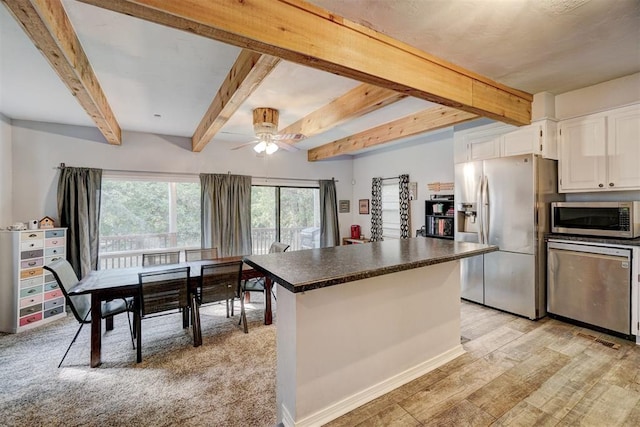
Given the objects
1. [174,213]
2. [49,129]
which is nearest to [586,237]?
[174,213]

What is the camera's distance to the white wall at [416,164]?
15.5ft

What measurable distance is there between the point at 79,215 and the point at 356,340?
173 inches

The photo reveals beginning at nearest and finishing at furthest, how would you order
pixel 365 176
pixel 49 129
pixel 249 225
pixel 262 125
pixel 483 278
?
1. pixel 262 125
2. pixel 483 278
3. pixel 49 129
4. pixel 249 225
5. pixel 365 176

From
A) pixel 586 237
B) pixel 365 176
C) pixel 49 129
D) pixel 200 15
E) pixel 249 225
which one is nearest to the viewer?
pixel 200 15

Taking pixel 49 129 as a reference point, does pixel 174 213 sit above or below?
below

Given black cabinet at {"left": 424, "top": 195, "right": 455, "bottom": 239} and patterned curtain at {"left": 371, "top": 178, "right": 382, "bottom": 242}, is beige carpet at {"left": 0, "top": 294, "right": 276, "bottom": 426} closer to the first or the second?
black cabinet at {"left": 424, "top": 195, "right": 455, "bottom": 239}

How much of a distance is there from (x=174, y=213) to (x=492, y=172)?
15.8ft

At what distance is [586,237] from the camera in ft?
9.77

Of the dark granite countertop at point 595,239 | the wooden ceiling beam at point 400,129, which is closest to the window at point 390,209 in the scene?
the wooden ceiling beam at point 400,129

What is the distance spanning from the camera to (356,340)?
193 cm

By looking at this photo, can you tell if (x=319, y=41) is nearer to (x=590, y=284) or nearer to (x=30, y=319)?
(x=590, y=284)

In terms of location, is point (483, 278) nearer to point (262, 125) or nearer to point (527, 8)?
point (527, 8)

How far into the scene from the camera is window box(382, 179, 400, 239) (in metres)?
5.59

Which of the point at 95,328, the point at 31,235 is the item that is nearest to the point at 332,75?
the point at 95,328
